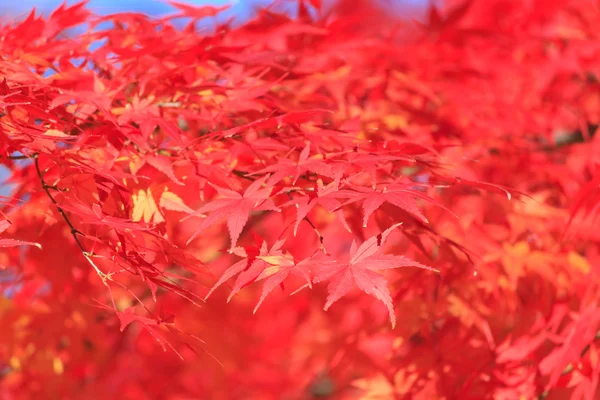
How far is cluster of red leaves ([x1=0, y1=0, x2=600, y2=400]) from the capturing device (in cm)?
106

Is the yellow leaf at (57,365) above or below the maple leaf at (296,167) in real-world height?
below

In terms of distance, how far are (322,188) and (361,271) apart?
0.15 m

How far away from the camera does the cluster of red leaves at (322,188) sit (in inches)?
41.8

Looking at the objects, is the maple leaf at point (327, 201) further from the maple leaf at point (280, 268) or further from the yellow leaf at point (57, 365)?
the yellow leaf at point (57, 365)

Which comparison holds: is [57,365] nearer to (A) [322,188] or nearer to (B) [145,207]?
(B) [145,207]

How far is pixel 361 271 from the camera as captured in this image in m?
0.98

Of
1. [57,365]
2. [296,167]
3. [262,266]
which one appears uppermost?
[296,167]

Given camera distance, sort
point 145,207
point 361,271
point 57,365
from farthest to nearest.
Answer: point 57,365, point 145,207, point 361,271

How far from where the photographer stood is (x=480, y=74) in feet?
7.48

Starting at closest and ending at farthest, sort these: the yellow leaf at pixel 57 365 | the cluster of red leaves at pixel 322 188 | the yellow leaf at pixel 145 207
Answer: the cluster of red leaves at pixel 322 188 < the yellow leaf at pixel 145 207 < the yellow leaf at pixel 57 365

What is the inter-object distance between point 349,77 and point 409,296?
713mm

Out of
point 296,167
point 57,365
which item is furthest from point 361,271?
point 57,365

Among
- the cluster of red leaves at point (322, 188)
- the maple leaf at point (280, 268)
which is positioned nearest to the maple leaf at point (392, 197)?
the cluster of red leaves at point (322, 188)

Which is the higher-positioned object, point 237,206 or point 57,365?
point 237,206
